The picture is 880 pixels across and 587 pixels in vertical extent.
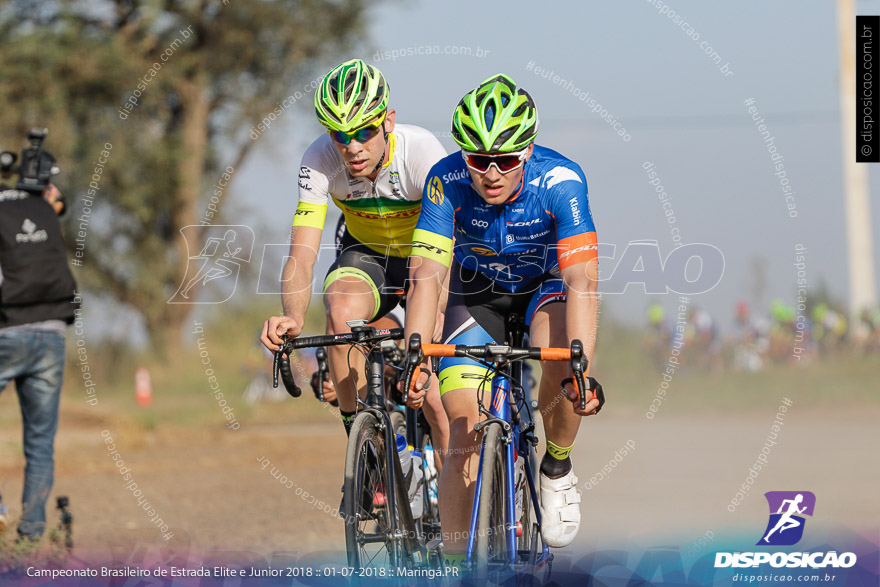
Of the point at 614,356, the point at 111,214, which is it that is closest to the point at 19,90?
the point at 111,214

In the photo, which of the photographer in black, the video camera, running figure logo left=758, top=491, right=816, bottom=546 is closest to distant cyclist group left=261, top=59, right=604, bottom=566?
running figure logo left=758, top=491, right=816, bottom=546

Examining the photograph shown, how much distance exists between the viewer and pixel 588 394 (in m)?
4.17

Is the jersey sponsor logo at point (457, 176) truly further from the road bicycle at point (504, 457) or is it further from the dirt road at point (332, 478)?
the dirt road at point (332, 478)

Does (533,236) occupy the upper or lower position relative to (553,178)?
lower

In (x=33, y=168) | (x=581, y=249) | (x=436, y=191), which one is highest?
(x=33, y=168)

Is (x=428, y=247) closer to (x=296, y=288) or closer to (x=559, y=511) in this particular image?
(x=296, y=288)

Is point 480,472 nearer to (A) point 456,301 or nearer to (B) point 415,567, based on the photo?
(B) point 415,567

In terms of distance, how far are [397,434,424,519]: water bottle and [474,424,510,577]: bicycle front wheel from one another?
49.7 inches

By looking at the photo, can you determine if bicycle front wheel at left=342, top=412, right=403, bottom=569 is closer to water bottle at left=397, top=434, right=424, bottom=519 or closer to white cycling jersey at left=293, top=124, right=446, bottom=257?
water bottle at left=397, top=434, right=424, bottom=519

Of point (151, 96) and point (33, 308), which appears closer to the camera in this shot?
point (33, 308)

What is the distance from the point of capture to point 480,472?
4293 millimetres

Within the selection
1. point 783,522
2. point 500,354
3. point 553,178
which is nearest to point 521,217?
point 553,178

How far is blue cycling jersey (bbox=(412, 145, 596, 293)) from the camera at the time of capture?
14.9 feet

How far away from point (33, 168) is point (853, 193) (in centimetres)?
1608
